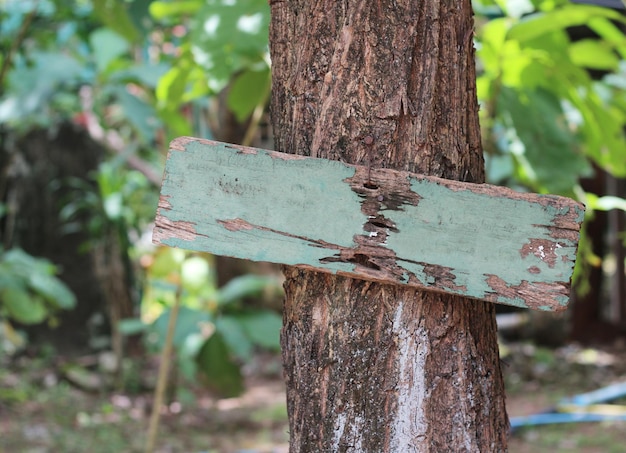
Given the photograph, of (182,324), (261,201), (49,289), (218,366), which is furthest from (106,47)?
(261,201)

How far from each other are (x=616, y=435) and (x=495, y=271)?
11.1 ft

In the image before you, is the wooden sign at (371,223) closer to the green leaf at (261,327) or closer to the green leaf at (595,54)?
the green leaf at (595,54)

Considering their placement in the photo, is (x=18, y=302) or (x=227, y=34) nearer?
(x=227, y=34)

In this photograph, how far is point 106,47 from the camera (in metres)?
3.23

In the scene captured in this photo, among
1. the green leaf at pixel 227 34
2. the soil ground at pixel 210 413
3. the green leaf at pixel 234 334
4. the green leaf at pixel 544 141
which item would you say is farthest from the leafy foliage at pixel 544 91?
the soil ground at pixel 210 413

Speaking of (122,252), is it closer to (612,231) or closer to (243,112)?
(243,112)

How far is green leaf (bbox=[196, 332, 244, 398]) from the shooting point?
3.40m

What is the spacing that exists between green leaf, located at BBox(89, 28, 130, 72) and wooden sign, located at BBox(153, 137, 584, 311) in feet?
7.89

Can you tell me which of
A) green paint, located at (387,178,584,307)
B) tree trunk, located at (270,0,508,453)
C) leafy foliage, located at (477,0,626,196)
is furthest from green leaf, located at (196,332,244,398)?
green paint, located at (387,178,584,307)

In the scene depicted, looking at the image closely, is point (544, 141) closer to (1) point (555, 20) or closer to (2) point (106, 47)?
(1) point (555, 20)

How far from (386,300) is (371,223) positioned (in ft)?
0.35

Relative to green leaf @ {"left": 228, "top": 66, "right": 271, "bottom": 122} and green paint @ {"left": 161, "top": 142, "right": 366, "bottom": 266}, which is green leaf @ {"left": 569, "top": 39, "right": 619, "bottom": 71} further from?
green paint @ {"left": 161, "top": 142, "right": 366, "bottom": 266}

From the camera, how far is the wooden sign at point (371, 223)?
3.02 feet

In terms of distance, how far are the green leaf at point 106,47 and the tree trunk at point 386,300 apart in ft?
7.79
